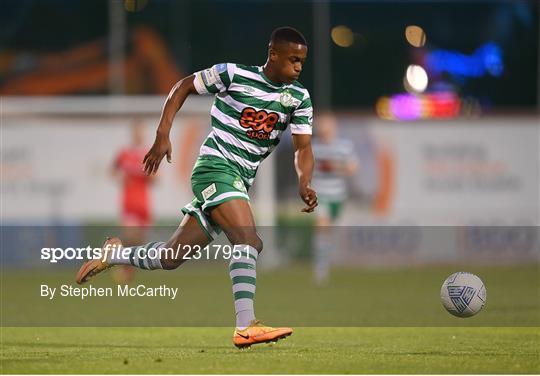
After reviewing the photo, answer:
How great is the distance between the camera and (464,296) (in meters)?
9.05

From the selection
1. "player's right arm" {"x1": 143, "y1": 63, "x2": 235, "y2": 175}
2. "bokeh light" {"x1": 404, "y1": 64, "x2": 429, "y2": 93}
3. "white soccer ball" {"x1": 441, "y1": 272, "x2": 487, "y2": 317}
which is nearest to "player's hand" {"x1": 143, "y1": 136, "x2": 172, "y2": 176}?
"player's right arm" {"x1": 143, "y1": 63, "x2": 235, "y2": 175}

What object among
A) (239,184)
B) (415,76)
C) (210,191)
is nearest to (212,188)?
(210,191)

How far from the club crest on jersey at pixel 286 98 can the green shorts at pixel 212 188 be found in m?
0.59

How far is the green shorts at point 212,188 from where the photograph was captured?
8.51m

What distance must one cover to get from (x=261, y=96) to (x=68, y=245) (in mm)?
13021

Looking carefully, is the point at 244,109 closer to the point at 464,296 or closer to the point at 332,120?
the point at 464,296

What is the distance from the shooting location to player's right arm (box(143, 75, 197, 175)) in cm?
813

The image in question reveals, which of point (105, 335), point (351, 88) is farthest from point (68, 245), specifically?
point (105, 335)

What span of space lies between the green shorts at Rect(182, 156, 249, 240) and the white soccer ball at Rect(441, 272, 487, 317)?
1.76m

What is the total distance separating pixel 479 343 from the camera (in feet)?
30.0

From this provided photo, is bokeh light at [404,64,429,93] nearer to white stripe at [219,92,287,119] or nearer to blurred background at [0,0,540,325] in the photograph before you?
blurred background at [0,0,540,325]

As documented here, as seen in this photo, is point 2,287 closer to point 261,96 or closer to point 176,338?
point 176,338

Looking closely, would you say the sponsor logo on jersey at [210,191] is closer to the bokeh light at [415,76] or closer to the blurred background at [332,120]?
the blurred background at [332,120]

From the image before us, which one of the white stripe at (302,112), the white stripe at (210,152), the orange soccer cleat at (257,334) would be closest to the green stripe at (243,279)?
the orange soccer cleat at (257,334)
